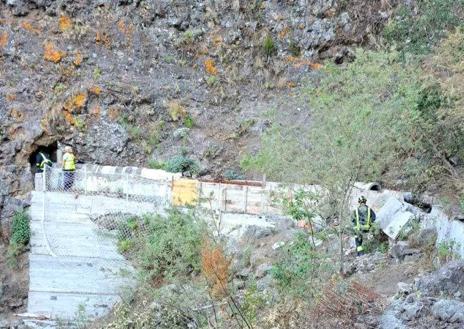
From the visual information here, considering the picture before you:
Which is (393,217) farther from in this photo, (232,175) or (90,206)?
(90,206)

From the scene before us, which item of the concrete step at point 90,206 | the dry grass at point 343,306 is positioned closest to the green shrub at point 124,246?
the concrete step at point 90,206

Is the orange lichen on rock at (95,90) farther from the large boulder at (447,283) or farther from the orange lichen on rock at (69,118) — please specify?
the large boulder at (447,283)

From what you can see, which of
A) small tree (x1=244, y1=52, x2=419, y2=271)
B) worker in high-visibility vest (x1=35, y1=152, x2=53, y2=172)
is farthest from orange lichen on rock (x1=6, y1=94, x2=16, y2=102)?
small tree (x1=244, y1=52, x2=419, y2=271)

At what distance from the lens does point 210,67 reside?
2308 cm

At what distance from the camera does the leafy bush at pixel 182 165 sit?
65.2ft

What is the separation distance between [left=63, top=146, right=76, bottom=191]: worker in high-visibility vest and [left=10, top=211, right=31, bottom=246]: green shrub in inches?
48.0

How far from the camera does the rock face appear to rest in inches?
377

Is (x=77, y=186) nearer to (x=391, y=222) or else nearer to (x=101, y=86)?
(x=101, y=86)

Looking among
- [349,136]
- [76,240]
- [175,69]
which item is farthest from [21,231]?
[349,136]

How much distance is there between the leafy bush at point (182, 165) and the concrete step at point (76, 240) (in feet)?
8.93

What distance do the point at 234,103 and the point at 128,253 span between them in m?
6.56

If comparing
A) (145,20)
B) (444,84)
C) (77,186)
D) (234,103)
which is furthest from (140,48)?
(444,84)

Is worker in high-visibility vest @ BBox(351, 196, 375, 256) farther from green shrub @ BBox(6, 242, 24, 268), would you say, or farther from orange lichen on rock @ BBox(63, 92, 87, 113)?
orange lichen on rock @ BBox(63, 92, 87, 113)

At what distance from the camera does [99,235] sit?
59.1 ft
